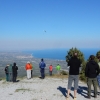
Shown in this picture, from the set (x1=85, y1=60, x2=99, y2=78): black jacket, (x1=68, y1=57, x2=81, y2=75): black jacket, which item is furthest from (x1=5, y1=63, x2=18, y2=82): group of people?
(x1=85, y1=60, x2=99, y2=78): black jacket

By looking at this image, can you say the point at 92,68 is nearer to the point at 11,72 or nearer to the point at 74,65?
the point at 74,65

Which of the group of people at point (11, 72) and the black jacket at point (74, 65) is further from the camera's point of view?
the group of people at point (11, 72)

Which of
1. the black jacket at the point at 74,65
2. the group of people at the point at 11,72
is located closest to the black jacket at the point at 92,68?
the black jacket at the point at 74,65

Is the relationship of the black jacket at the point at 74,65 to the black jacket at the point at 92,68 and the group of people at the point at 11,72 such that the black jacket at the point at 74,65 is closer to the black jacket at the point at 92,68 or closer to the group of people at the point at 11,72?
the black jacket at the point at 92,68

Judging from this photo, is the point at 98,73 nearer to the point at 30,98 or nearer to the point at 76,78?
the point at 76,78

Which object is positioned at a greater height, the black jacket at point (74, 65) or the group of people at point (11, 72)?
the black jacket at point (74, 65)

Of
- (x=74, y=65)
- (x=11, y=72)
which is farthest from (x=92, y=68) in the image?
(x=11, y=72)

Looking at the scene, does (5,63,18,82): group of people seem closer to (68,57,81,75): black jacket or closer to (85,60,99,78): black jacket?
(68,57,81,75): black jacket

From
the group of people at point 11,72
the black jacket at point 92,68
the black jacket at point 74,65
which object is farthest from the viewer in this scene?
the group of people at point 11,72

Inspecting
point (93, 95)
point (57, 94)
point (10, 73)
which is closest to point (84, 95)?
point (93, 95)

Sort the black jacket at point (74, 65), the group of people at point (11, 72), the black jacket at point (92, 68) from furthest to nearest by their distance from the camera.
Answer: the group of people at point (11, 72) < the black jacket at point (92, 68) < the black jacket at point (74, 65)

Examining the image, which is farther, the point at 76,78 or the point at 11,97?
the point at 11,97
